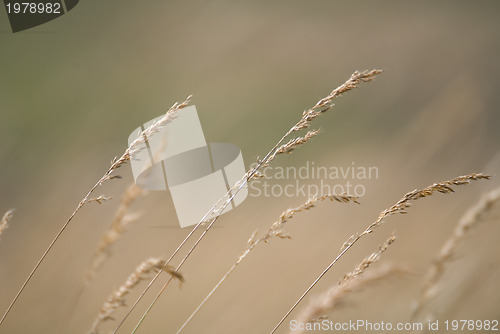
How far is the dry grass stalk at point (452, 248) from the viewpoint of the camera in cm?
136

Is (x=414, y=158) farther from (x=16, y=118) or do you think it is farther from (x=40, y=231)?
(x=16, y=118)

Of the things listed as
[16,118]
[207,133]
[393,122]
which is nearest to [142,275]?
[207,133]

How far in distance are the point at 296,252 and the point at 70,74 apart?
9.29 feet

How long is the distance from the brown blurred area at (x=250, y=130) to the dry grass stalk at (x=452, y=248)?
39cm

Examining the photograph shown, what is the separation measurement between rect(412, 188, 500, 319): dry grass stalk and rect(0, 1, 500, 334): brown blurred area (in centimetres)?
39

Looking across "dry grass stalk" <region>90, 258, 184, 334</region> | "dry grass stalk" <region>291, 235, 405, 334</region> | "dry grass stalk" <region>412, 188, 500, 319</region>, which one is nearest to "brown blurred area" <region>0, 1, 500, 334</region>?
"dry grass stalk" <region>412, 188, 500, 319</region>

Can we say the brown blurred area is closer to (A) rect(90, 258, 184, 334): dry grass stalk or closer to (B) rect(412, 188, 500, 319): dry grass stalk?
(B) rect(412, 188, 500, 319): dry grass stalk

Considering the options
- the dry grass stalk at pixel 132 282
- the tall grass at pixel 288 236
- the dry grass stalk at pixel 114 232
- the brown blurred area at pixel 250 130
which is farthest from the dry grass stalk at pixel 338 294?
the brown blurred area at pixel 250 130

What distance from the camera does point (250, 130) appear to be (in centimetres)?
423

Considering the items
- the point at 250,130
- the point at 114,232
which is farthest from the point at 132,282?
the point at 250,130

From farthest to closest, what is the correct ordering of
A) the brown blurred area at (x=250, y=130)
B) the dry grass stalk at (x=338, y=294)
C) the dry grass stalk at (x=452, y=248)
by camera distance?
the brown blurred area at (x=250, y=130) → the dry grass stalk at (x=452, y=248) → the dry grass stalk at (x=338, y=294)

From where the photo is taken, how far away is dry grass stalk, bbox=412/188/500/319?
4.45 ft

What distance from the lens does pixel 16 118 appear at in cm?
426

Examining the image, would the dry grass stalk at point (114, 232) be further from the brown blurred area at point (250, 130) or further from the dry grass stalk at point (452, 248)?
the brown blurred area at point (250, 130)
